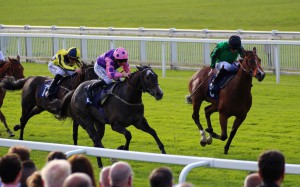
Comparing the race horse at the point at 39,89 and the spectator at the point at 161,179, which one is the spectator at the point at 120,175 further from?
the race horse at the point at 39,89

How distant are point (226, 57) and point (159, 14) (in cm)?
2112

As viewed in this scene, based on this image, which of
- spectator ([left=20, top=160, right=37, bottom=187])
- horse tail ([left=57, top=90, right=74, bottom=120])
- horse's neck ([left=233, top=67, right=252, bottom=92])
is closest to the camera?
spectator ([left=20, top=160, right=37, bottom=187])

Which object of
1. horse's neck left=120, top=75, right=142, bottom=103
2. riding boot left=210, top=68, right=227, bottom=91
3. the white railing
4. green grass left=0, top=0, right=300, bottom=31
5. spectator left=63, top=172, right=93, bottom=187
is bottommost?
spectator left=63, top=172, right=93, bottom=187

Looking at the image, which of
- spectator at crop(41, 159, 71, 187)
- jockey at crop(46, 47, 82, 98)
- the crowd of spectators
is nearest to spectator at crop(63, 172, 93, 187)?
the crowd of spectators

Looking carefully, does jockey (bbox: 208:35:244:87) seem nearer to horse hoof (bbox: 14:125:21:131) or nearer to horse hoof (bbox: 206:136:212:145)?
horse hoof (bbox: 206:136:212:145)

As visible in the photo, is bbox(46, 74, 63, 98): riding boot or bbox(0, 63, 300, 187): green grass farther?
bbox(46, 74, 63, 98): riding boot

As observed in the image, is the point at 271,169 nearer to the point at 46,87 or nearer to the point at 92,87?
the point at 92,87

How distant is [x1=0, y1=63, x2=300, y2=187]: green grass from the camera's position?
1053 centimetres

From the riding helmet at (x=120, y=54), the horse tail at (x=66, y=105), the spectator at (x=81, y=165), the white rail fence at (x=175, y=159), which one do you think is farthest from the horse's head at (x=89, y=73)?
the spectator at (x=81, y=165)

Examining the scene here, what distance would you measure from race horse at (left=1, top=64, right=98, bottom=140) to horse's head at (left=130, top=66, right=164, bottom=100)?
64.4 inches

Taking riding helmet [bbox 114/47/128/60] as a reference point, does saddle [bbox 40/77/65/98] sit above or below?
below

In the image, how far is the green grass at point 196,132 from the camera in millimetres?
10531

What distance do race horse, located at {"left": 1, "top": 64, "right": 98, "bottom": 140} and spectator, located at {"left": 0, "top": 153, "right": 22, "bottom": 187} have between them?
6720 mm

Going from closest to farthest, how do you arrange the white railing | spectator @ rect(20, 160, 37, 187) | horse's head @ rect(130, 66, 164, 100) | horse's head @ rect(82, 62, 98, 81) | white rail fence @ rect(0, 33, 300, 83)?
spectator @ rect(20, 160, 37, 187), horse's head @ rect(130, 66, 164, 100), horse's head @ rect(82, 62, 98, 81), white rail fence @ rect(0, 33, 300, 83), the white railing
